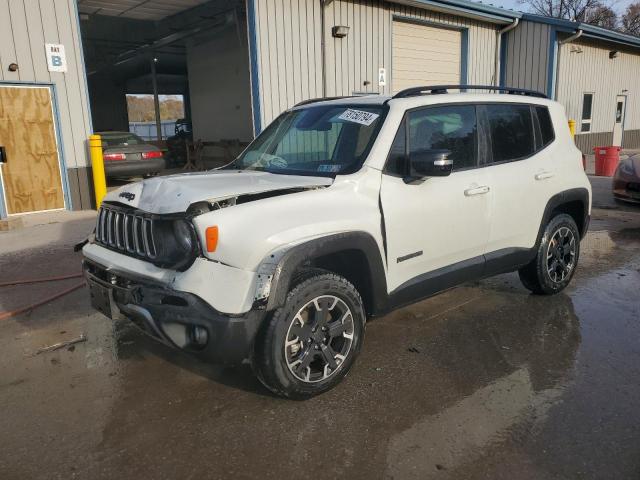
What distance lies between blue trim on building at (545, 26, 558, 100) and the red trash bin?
4.03 metres

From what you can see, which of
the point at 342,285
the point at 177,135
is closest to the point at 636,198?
the point at 342,285

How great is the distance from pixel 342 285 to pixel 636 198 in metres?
8.17

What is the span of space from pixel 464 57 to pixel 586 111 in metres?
7.49

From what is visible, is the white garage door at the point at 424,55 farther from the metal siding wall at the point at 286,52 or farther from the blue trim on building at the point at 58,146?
the blue trim on building at the point at 58,146

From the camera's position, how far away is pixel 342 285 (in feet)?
10.5

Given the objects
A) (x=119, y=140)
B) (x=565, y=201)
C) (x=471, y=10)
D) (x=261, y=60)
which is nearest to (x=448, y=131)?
(x=565, y=201)

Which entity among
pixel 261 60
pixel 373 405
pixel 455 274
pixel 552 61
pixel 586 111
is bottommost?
pixel 373 405

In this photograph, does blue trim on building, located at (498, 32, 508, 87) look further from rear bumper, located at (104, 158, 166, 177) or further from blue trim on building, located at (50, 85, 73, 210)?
blue trim on building, located at (50, 85, 73, 210)

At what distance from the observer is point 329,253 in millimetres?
3160

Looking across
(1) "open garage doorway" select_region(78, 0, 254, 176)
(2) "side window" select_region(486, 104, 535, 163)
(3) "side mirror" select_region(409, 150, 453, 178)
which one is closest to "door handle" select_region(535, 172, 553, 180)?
(2) "side window" select_region(486, 104, 535, 163)

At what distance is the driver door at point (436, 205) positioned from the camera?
139 inches

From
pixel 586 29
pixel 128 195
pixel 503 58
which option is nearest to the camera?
pixel 128 195

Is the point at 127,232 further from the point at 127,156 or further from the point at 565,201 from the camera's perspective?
the point at 127,156

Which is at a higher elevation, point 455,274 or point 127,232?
point 127,232
